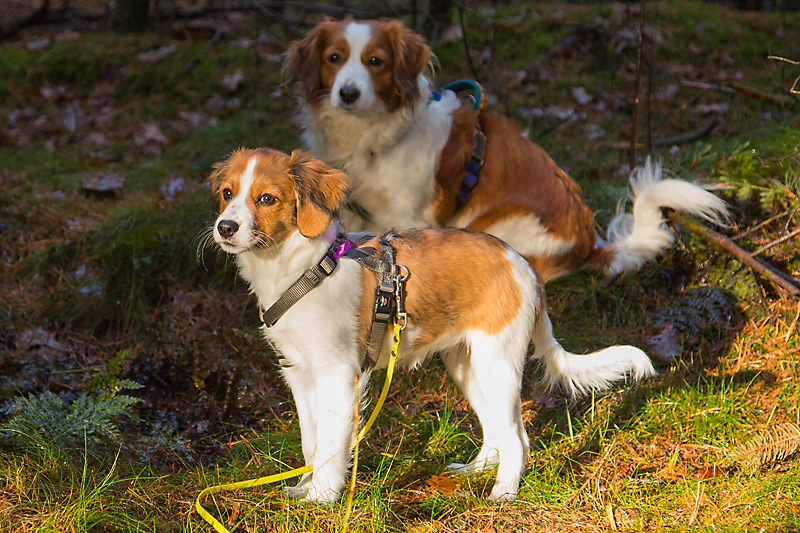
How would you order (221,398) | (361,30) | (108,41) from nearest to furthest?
(221,398)
(361,30)
(108,41)

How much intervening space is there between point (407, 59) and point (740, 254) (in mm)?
2180

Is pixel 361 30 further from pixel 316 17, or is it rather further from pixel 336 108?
pixel 316 17

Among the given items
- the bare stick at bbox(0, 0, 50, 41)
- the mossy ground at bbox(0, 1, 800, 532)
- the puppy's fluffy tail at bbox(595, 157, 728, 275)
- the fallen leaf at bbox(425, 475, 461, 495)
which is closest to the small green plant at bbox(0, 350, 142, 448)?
the mossy ground at bbox(0, 1, 800, 532)

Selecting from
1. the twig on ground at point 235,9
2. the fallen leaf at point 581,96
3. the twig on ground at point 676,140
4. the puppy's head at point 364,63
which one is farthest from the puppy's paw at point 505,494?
the twig on ground at point 235,9

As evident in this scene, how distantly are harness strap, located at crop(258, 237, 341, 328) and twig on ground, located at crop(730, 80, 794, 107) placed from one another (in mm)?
4434

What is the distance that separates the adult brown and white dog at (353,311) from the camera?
7.50 feet

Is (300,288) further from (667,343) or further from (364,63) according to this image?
(667,343)

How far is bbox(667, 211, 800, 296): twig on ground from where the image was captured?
137 inches

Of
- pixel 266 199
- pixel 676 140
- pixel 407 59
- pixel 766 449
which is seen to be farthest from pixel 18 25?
pixel 766 449

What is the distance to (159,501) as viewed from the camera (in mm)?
2402

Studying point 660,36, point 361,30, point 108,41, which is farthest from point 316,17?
point 361,30

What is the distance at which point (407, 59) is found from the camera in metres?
3.68

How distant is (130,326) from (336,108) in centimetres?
175

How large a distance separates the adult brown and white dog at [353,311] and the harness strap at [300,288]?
29 millimetres
